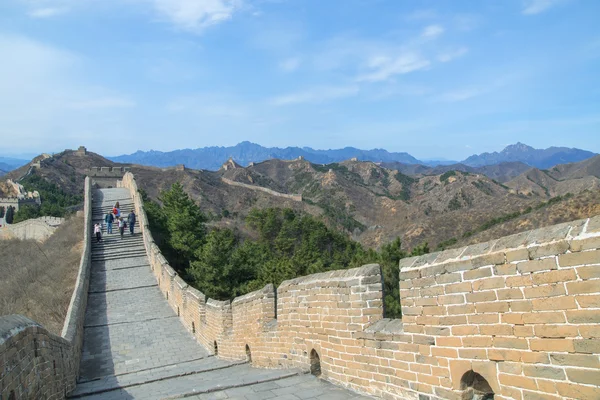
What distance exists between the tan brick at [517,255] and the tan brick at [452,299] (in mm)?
556

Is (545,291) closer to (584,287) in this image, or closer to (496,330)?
(584,287)

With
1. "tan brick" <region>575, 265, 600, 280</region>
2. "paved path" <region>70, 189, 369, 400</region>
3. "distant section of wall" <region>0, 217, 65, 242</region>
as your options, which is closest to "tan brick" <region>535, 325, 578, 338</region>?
"tan brick" <region>575, 265, 600, 280</region>

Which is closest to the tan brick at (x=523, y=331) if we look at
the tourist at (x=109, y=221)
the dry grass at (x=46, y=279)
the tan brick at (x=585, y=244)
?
the tan brick at (x=585, y=244)

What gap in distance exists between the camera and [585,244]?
2918 millimetres

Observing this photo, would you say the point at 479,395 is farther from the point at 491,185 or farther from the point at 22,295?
the point at 491,185

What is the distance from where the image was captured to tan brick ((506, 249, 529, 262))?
3266 millimetres

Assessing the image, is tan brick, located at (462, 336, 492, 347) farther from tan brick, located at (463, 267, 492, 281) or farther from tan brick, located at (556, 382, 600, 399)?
tan brick, located at (556, 382, 600, 399)

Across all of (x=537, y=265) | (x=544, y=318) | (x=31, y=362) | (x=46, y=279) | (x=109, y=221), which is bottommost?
(x=46, y=279)

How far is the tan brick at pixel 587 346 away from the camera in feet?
9.44

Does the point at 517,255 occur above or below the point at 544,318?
above

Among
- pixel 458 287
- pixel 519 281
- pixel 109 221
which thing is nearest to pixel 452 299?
pixel 458 287

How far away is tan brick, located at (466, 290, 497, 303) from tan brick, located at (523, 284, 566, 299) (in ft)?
0.93

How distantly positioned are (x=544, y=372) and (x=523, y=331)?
0.28 metres

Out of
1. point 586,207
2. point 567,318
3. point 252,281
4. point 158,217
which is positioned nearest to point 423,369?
point 567,318
